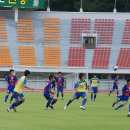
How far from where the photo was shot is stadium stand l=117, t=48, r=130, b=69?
54678mm

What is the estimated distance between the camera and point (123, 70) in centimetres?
5422

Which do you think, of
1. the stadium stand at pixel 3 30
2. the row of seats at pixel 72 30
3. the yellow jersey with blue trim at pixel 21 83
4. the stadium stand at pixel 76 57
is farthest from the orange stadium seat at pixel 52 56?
the yellow jersey with blue trim at pixel 21 83

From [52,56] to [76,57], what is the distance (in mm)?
2408

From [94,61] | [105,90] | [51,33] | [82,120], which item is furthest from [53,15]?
[82,120]

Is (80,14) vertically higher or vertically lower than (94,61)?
higher

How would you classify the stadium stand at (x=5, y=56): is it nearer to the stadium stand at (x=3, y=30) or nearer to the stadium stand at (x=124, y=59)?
the stadium stand at (x=3, y=30)

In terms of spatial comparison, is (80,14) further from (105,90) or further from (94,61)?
(105,90)

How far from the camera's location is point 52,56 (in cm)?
5500

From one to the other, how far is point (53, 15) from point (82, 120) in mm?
42016

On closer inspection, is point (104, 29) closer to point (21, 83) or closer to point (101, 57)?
point (101, 57)

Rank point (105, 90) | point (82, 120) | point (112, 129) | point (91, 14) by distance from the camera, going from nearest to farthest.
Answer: point (112, 129), point (82, 120), point (105, 90), point (91, 14)

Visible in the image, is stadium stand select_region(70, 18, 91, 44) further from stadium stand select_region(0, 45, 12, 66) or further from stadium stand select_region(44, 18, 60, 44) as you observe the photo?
stadium stand select_region(0, 45, 12, 66)

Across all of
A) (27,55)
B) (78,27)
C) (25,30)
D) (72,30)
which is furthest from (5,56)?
(78,27)

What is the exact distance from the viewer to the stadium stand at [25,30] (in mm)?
57072
